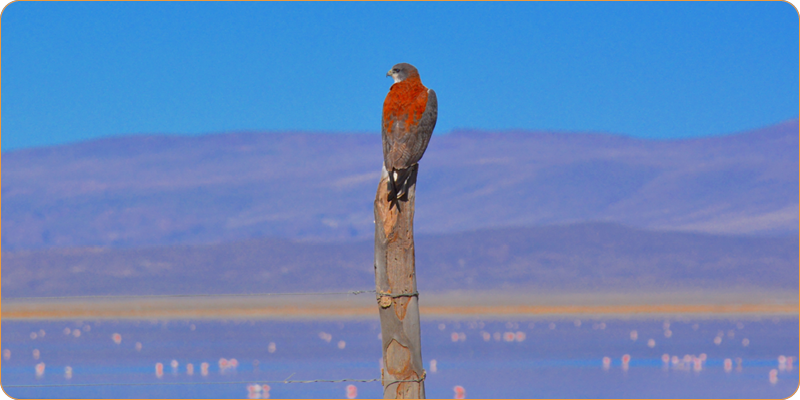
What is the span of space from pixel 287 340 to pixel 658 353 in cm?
787

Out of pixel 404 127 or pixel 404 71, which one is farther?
pixel 404 71

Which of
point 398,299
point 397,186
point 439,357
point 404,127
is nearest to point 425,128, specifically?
point 404,127

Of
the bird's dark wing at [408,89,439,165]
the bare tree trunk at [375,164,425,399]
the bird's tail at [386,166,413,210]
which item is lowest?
the bare tree trunk at [375,164,425,399]

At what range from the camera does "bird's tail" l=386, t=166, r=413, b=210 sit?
7.43 meters

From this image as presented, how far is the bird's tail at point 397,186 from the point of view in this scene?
24.4 ft

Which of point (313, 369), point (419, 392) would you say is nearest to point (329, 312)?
point (313, 369)

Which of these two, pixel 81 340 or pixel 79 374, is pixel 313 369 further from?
pixel 81 340

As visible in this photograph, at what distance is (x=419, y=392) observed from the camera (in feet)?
24.2

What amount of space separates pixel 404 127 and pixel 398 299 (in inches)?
64.1

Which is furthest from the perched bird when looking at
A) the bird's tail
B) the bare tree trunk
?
the bare tree trunk

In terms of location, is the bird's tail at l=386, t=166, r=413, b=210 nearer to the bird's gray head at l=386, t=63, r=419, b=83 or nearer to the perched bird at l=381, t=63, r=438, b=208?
the perched bird at l=381, t=63, r=438, b=208

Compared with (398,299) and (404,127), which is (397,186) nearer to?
(404,127)

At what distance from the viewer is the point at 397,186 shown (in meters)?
7.43

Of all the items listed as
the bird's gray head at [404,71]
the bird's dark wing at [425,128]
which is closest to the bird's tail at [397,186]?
the bird's dark wing at [425,128]
